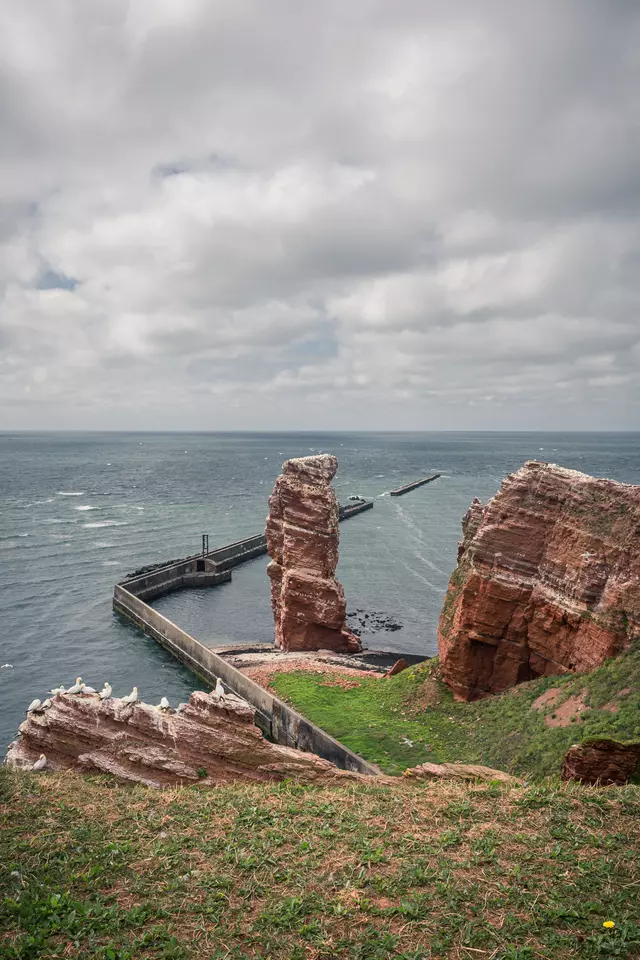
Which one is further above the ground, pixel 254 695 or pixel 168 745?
pixel 168 745

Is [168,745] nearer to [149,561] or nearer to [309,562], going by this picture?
[309,562]

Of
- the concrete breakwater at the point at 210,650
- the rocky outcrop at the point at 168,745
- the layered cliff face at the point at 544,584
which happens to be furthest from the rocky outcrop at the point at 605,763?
the concrete breakwater at the point at 210,650

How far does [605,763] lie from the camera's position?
14.1 m

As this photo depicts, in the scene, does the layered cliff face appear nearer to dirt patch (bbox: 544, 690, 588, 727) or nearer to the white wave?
→ dirt patch (bbox: 544, 690, 588, 727)

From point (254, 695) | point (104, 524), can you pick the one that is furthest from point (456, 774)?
point (104, 524)

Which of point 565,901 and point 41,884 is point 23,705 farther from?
point 565,901

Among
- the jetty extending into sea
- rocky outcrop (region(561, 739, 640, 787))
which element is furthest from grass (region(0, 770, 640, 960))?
the jetty extending into sea

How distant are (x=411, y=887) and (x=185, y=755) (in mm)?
8388

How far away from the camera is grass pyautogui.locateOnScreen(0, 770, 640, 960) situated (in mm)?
8344

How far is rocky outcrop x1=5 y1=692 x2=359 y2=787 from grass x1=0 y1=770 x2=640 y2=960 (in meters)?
2.15

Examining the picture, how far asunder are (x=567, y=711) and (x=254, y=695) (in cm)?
1673

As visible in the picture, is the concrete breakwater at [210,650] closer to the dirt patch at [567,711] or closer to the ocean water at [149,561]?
the ocean water at [149,561]

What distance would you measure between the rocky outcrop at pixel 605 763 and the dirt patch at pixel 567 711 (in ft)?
16.3

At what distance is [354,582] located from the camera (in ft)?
216
